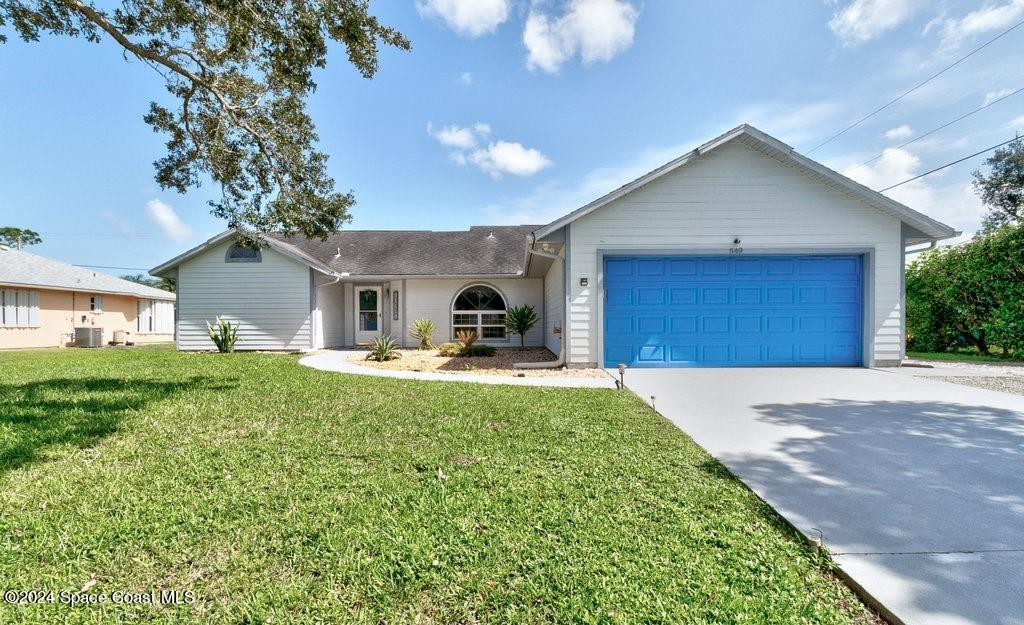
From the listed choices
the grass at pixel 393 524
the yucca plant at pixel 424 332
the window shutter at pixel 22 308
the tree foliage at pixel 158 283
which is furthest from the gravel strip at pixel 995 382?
the tree foliage at pixel 158 283

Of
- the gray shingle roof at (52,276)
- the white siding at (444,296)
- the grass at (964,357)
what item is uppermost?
the gray shingle roof at (52,276)

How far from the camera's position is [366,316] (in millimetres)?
16188

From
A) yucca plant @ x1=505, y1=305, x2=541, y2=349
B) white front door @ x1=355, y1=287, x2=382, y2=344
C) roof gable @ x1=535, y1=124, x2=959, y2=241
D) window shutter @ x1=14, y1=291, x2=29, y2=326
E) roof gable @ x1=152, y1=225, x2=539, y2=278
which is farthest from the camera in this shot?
→ window shutter @ x1=14, y1=291, x2=29, y2=326

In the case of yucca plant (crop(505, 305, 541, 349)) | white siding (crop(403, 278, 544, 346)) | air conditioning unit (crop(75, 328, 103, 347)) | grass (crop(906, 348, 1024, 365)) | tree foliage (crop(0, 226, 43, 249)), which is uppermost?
tree foliage (crop(0, 226, 43, 249))

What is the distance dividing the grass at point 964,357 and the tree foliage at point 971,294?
10.5 inches

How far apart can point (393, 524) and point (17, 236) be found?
7008 centimetres

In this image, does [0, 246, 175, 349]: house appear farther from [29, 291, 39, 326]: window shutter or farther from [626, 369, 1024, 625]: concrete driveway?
[626, 369, 1024, 625]: concrete driveway

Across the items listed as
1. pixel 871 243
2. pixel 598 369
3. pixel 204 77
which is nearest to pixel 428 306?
pixel 598 369

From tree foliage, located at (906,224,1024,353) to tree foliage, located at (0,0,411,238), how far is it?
15416 mm

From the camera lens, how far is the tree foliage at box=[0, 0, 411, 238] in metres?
6.54

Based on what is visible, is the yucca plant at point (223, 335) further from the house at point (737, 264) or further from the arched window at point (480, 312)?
the arched window at point (480, 312)

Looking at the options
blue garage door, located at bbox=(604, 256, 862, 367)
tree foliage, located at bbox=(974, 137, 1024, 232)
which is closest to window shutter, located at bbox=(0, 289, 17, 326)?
blue garage door, located at bbox=(604, 256, 862, 367)

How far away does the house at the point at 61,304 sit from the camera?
53.8ft

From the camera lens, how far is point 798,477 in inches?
126
